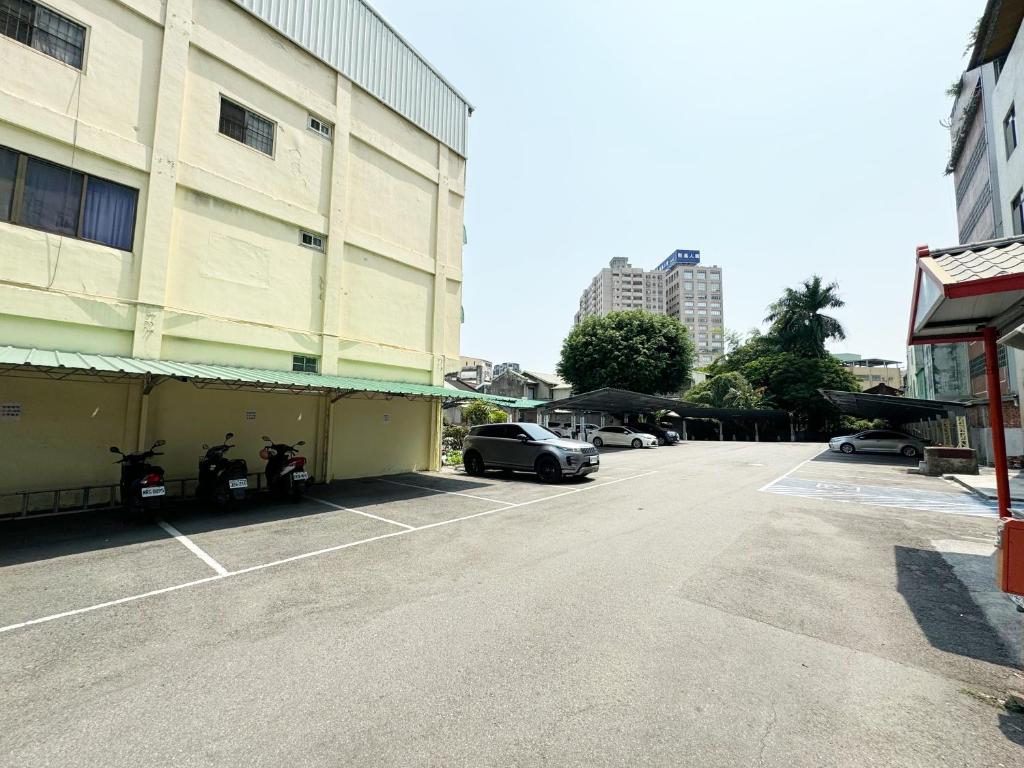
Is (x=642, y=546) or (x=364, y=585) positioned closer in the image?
(x=364, y=585)

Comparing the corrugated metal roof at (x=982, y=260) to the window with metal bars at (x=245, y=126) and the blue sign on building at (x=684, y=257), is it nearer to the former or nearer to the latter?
the window with metal bars at (x=245, y=126)

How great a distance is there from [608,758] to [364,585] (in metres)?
3.45

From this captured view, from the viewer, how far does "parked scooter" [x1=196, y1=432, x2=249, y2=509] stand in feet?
29.2

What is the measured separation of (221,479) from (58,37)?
8.33m

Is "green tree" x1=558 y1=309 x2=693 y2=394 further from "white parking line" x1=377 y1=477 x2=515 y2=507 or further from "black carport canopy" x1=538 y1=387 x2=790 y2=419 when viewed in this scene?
"white parking line" x1=377 y1=477 x2=515 y2=507

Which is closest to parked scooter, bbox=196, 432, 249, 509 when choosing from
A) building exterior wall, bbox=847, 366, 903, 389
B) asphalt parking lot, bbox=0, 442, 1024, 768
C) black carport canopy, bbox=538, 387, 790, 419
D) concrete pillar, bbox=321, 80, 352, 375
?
asphalt parking lot, bbox=0, 442, 1024, 768

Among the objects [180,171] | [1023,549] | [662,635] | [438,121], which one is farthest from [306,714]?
[438,121]

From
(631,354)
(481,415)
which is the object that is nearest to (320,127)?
(481,415)

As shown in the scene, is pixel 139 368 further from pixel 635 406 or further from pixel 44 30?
pixel 635 406

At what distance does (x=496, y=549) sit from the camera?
6.67 m

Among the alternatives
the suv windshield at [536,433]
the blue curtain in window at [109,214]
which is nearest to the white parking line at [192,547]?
the blue curtain in window at [109,214]

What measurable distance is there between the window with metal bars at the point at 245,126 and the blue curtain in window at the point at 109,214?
2.72 meters

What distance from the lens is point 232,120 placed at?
35.2 feet

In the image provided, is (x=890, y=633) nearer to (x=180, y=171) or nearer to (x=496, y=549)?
(x=496, y=549)
